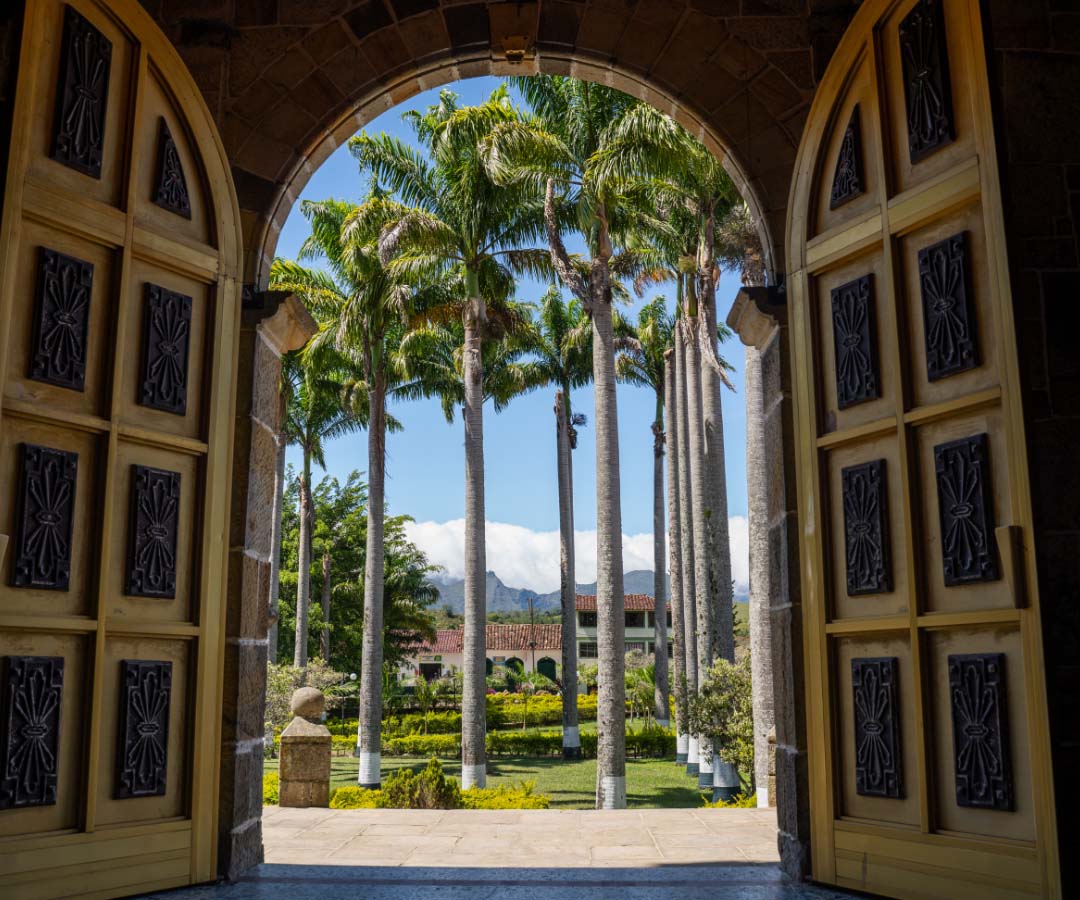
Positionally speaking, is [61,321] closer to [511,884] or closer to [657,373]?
[511,884]

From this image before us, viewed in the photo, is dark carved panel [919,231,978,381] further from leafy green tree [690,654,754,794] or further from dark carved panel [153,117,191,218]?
leafy green tree [690,654,754,794]

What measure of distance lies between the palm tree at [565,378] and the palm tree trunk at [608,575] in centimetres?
946

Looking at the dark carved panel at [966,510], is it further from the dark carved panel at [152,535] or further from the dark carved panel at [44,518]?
the dark carved panel at [44,518]

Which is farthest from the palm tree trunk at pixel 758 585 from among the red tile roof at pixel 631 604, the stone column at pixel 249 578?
the red tile roof at pixel 631 604

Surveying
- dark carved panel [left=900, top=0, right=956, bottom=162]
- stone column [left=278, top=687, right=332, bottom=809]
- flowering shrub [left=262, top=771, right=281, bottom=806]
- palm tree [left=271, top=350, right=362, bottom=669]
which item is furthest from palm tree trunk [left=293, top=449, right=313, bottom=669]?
dark carved panel [left=900, top=0, right=956, bottom=162]

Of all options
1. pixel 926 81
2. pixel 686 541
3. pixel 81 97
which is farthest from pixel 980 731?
pixel 686 541

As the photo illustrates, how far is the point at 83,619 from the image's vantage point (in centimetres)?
397

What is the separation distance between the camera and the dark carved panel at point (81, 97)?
414cm

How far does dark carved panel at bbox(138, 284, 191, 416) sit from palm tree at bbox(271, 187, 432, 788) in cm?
1423

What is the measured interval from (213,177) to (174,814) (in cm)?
289

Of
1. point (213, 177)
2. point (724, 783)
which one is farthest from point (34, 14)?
point (724, 783)

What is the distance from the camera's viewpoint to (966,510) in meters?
3.83

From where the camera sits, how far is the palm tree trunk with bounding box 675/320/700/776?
21719 millimetres

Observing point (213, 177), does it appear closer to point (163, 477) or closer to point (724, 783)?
point (163, 477)
